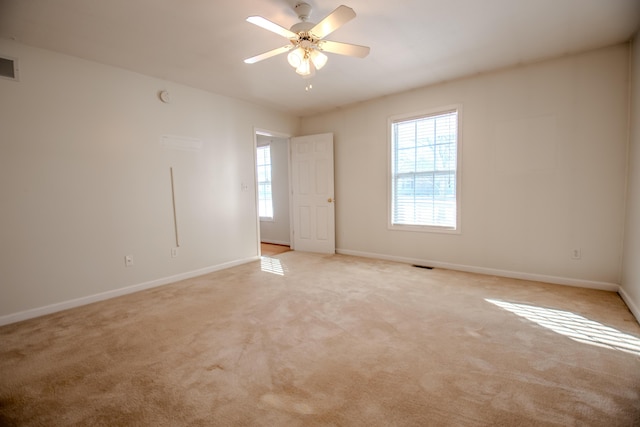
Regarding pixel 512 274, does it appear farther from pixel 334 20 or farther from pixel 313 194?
pixel 334 20

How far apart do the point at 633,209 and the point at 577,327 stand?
140 centimetres

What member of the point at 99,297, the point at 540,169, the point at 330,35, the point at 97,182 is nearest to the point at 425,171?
the point at 540,169

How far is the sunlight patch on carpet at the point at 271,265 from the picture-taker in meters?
4.19

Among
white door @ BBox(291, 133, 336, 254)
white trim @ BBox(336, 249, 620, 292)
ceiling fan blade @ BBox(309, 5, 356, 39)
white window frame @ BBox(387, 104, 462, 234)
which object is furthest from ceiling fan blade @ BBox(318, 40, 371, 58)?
white trim @ BBox(336, 249, 620, 292)

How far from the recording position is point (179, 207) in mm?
3850

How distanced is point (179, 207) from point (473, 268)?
165 inches

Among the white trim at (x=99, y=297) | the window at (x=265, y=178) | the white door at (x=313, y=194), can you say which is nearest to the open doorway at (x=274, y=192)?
the window at (x=265, y=178)

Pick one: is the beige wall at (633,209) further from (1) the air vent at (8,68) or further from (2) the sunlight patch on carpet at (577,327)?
(1) the air vent at (8,68)

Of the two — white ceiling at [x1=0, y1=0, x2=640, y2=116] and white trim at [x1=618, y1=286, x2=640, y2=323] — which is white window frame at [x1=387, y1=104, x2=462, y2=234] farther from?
white trim at [x1=618, y1=286, x2=640, y2=323]

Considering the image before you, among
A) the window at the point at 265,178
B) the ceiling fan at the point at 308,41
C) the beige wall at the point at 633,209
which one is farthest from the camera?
the window at the point at 265,178

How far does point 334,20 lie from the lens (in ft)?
6.57

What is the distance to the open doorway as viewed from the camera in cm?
651

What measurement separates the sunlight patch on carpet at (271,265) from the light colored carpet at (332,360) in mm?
930

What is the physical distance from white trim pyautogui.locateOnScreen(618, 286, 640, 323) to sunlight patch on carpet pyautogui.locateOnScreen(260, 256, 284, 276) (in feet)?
12.0
